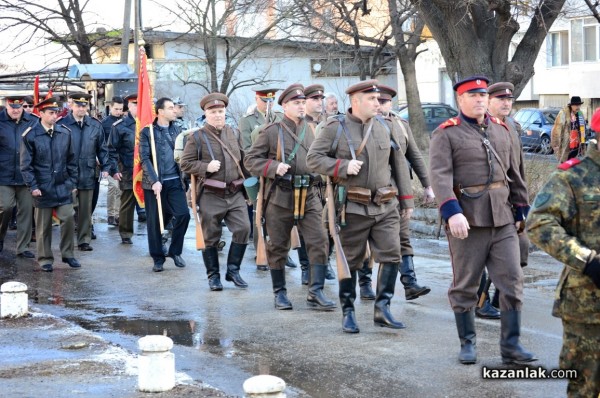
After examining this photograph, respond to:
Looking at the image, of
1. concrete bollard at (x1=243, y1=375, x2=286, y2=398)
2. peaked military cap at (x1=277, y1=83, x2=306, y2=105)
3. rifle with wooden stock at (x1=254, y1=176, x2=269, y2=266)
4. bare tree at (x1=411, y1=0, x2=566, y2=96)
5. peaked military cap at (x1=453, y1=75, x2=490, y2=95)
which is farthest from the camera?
bare tree at (x1=411, y1=0, x2=566, y2=96)

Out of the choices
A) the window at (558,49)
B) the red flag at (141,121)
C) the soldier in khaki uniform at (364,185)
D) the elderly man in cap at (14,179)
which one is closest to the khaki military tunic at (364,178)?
the soldier in khaki uniform at (364,185)

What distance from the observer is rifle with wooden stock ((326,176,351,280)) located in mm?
8219

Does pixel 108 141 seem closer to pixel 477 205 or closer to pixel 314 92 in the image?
pixel 314 92

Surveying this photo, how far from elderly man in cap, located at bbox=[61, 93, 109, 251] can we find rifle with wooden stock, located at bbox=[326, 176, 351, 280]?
6.33 meters

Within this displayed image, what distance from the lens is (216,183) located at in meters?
10.5

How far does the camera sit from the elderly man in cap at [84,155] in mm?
13977

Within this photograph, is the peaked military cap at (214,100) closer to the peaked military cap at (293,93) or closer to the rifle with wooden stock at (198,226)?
the rifle with wooden stock at (198,226)

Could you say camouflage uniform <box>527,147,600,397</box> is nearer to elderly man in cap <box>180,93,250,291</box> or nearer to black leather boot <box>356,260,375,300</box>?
black leather boot <box>356,260,375,300</box>

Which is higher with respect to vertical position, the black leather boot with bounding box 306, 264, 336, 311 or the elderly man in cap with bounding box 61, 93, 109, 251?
the elderly man in cap with bounding box 61, 93, 109, 251

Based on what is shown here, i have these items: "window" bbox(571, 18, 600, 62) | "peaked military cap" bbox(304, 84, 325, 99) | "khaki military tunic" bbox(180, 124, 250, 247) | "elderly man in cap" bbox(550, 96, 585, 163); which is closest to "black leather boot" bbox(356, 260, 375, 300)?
"khaki military tunic" bbox(180, 124, 250, 247)

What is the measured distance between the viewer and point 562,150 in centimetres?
1709

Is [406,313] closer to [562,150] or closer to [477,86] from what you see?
Answer: [477,86]

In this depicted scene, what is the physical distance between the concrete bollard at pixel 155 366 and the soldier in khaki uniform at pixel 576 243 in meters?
2.54

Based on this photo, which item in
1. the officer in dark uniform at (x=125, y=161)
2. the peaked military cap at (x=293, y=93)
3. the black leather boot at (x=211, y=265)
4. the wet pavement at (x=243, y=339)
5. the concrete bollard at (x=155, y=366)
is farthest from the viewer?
the officer in dark uniform at (x=125, y=161)
